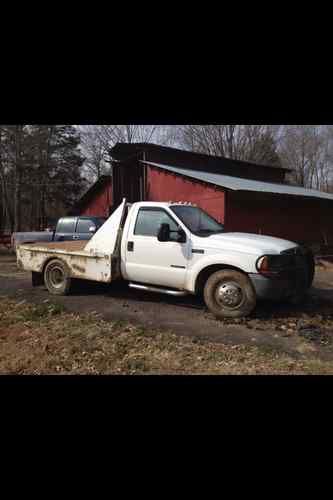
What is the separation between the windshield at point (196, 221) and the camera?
5.43 metres

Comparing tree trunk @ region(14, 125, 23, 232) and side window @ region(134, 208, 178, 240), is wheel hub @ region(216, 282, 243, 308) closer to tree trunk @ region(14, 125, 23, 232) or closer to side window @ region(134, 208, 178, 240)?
side window @ region(134, 208, 178, 240)

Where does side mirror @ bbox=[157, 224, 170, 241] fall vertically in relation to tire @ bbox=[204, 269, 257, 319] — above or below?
above

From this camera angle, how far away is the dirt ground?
4.05m

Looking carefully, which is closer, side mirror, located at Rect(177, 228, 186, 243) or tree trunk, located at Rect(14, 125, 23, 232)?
side mirror, located at Rect(177, 228, 186, 243)

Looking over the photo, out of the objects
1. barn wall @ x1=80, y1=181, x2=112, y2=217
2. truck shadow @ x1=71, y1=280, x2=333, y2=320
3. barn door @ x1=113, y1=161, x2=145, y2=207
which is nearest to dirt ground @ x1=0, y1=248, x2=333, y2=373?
truck shadow @ x1=71, y1=280, x2=333, y2=320

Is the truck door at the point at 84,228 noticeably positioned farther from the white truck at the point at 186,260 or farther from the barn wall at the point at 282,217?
the barn wall at the point at 282,217

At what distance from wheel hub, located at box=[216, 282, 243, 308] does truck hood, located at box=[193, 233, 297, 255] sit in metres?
0.62

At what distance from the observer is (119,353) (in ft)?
12.3

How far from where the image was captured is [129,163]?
17.8m

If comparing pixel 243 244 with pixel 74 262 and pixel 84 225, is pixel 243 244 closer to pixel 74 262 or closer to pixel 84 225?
pixel 74 262

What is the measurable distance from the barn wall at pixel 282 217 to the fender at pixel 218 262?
26.6ft
